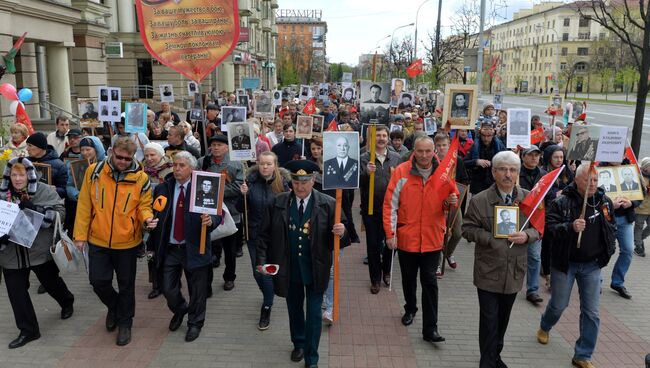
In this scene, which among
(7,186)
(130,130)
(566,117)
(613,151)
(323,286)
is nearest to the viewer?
(323,286)

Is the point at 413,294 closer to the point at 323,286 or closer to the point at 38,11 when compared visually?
the point at 323,286

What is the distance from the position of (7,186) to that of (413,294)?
4303mm

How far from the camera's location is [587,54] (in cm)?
9812

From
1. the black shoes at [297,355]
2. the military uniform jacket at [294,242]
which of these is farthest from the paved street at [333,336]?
the military uniform jacket at [294,242]

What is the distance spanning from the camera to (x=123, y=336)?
5.34 metres

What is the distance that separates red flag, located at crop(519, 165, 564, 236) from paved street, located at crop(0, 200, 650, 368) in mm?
1467

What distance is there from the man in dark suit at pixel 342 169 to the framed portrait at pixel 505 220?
1419mm

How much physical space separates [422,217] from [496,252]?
965mm

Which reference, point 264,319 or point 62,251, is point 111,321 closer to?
point 62,251

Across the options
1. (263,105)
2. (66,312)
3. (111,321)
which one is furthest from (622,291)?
(263,105)

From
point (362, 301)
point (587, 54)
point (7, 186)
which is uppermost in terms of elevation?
point (587, 54)

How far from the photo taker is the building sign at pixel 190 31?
6738mm

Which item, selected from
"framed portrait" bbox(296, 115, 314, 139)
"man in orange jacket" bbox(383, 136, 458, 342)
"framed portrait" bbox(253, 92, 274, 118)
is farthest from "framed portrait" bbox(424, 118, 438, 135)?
"man in orange jacket" bbox(383, 136, 458, 342)

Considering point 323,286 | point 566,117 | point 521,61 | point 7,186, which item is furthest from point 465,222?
point 521,61
